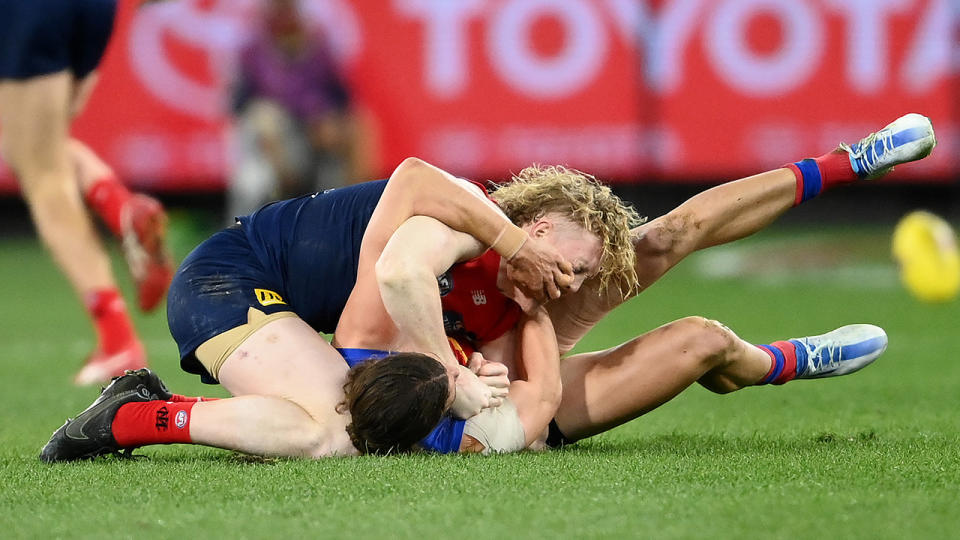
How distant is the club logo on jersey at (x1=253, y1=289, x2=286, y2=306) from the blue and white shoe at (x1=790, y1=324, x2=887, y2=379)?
1598 millimetres

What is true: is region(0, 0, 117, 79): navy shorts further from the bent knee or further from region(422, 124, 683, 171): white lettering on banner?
region(422, 124, 683, 171): white lettering on banner

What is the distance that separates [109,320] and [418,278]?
269 centimetres

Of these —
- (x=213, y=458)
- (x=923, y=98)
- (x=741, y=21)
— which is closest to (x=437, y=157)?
(x=741, y=21)

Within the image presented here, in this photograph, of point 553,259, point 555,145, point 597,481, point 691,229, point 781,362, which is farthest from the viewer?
point 555,145

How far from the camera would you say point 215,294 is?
4086 mm

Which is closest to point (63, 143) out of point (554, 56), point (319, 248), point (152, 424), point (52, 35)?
point (52, 35)

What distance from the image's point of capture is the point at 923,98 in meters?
11.6

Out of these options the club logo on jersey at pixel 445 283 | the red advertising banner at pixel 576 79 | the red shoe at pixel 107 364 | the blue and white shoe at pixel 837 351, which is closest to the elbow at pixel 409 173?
the club logo on jersey at pixel 445 283

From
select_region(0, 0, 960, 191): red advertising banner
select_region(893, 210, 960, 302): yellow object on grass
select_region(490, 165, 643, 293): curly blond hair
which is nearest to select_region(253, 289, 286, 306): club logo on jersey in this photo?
select_region(490, 165, 643, 293): curly blond hair

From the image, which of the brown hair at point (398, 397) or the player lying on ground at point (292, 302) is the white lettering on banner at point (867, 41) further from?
the brown hair at point (398, 397)

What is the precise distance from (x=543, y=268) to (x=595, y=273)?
25cm

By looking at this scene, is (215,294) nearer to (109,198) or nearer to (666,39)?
(109,198)

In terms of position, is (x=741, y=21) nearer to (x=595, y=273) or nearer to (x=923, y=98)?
(x=923, y=98)

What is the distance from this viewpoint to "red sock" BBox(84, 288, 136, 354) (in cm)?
593
